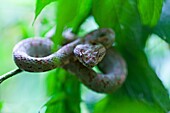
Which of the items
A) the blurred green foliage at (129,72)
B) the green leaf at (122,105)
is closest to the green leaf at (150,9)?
the blurred green foliage at (129,72)

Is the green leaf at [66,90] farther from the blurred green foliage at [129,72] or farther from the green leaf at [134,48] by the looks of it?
the green leaf at [134,48]

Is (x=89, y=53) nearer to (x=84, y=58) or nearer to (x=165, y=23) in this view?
(x=84, y=58)

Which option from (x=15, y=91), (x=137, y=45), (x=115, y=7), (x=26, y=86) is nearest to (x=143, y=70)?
(x=137, y=45)

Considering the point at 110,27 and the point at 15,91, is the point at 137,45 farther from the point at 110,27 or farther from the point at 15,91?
the point at 15,91

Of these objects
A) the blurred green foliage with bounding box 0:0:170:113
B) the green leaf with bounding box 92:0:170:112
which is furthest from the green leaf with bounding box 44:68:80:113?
the green leaf with bounding box 92:0:170:112

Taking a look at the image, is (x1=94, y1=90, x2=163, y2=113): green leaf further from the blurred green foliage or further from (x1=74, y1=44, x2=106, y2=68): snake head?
(x1=74, y1=44, x2=106, y2=68): snake head

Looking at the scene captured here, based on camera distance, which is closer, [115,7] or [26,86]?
[115,7]
